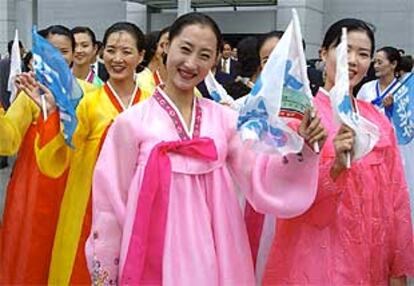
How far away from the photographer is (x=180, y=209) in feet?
7.36

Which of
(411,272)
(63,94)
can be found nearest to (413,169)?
(411,272)

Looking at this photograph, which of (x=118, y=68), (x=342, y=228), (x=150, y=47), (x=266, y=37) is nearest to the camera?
(x=342, y=228)

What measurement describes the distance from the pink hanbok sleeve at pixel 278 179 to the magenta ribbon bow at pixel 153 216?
0.15 metres

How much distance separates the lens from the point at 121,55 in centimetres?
336

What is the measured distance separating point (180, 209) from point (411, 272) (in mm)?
955

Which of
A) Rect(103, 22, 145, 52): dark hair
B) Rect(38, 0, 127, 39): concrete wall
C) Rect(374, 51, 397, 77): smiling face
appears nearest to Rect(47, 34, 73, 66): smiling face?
Rect(103, 22, 145, 52): dark hair

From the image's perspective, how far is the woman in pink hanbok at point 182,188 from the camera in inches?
87.3

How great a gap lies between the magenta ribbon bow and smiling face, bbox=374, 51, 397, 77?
13.6 ft

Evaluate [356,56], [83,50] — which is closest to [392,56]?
[83,50]

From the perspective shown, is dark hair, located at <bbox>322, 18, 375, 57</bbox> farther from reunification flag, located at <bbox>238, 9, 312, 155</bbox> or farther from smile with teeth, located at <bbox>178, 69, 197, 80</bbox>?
smile with teeth, located at <bbox>178, 69, 197, 80</bbox>

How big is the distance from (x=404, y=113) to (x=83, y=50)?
6.65 ft

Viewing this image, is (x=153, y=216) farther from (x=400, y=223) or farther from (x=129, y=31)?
(x=129, y=31)

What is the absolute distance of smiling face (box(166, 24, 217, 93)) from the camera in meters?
2.26

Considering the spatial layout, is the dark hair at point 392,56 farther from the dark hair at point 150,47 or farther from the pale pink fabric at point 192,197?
the pale pink fabric at point 192,197
